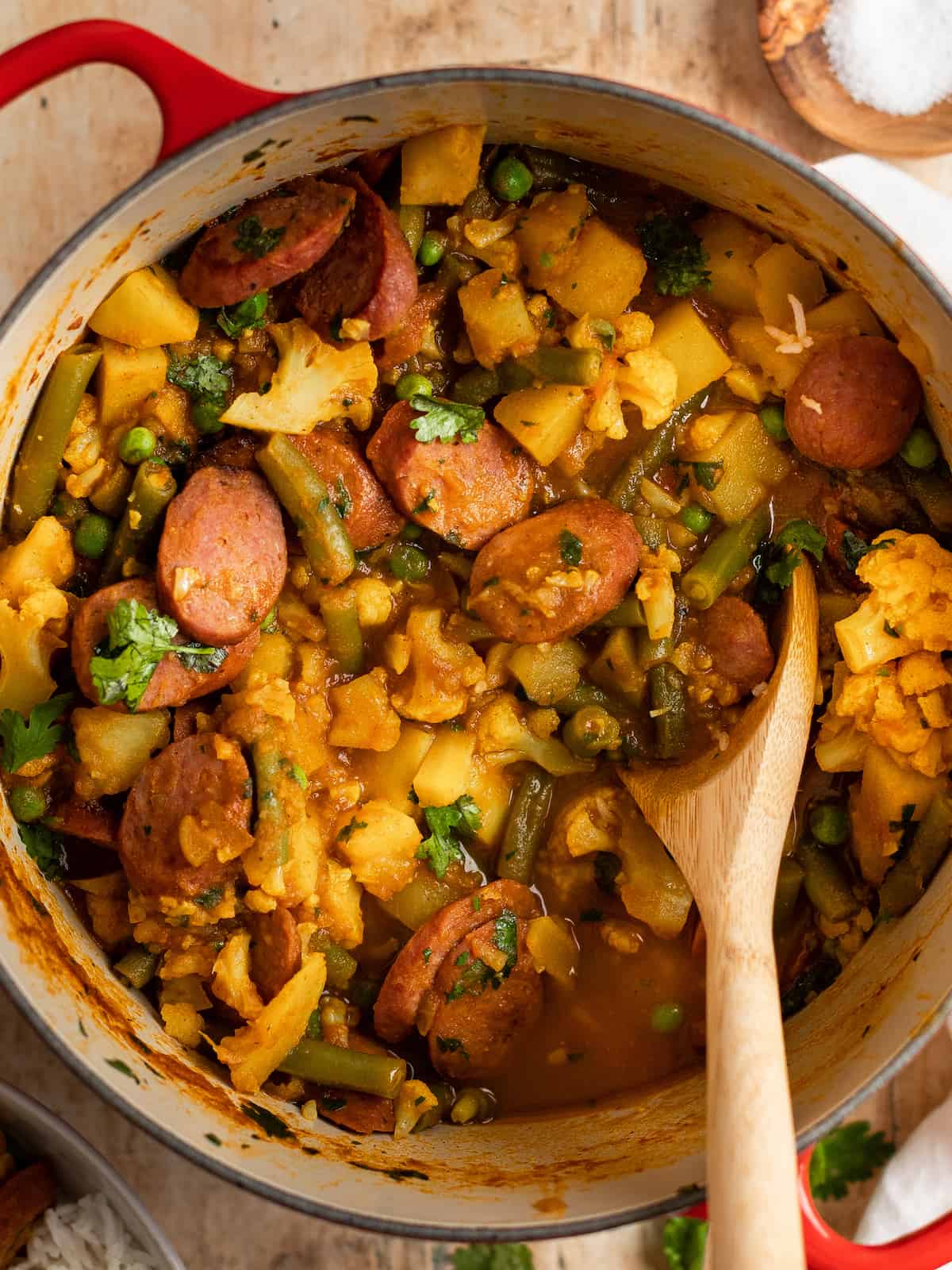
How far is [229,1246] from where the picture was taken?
323cm

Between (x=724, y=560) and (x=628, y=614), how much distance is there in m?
0.24

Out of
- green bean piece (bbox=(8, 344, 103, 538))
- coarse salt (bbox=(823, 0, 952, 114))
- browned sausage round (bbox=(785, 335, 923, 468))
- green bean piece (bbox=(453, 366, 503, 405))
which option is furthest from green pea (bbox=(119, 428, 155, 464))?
coarse salt (bbox=(823, 0, 952, 114))

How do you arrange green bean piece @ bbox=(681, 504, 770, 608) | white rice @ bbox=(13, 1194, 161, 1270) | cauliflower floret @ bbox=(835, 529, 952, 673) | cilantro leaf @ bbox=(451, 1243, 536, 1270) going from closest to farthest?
cauliflower floret @ bbox=(835, 529, 952, 673), green bean piece @ bbox=(681, 504, 770, 608), white rice @ bbox=(13, 1194, 161, 1270), cilantro leaf @ bbox=(451, 1243, 536, 1270)

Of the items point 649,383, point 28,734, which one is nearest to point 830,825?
point 649,383

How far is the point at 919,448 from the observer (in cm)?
276

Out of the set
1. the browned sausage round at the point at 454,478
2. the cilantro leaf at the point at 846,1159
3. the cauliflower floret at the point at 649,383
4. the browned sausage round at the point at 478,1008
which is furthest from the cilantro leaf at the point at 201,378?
the cilantro leaf at the point at 846,1159

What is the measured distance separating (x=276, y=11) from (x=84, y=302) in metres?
1.08

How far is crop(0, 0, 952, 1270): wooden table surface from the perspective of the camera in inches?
124

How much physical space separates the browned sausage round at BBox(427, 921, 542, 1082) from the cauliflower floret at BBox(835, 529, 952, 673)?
1007 millimetres

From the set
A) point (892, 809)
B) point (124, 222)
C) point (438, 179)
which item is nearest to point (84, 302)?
point (124, 222)

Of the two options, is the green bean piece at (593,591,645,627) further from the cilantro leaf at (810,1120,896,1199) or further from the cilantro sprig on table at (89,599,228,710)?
the cilantro leaf at (810,1120,896,1199)

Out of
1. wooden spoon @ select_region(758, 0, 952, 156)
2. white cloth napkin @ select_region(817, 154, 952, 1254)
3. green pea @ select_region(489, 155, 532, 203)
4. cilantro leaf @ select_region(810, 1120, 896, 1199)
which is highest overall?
wooden spoon @ select_region(758, 0, 952, 156)

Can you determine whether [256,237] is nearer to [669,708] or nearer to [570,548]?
[570,548]

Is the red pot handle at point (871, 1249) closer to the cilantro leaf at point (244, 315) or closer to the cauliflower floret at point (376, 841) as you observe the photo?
the cauliflower floret at point (376, 841)
